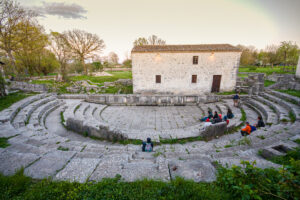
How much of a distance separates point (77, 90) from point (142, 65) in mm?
9879

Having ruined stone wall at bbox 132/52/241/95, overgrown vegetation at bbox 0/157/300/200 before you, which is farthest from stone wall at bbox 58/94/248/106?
overgrown vegetation at bbox 0/157/300/200

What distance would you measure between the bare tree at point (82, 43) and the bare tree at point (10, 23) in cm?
842

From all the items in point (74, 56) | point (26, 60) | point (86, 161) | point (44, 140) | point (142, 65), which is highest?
point (74, 56)

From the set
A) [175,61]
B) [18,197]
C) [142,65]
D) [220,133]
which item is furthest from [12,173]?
[175,61]

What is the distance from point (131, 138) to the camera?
6.84 meters

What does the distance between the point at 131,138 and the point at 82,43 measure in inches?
1216

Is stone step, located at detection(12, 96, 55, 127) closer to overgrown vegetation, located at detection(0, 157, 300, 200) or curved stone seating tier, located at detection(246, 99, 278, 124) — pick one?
overgrown vegetation, located at detection(0, 157, 300, 200)

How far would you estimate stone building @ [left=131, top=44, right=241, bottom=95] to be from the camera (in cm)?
1677

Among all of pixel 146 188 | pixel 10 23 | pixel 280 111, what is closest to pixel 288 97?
pixel 280 111

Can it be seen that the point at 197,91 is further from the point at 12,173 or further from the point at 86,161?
the point at 12,173

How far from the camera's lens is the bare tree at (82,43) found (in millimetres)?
27894

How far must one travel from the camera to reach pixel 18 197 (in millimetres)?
2375

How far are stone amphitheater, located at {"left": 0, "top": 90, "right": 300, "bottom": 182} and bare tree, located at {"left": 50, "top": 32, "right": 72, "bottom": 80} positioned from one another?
674 inches

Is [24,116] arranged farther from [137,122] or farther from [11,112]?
[137,122]
